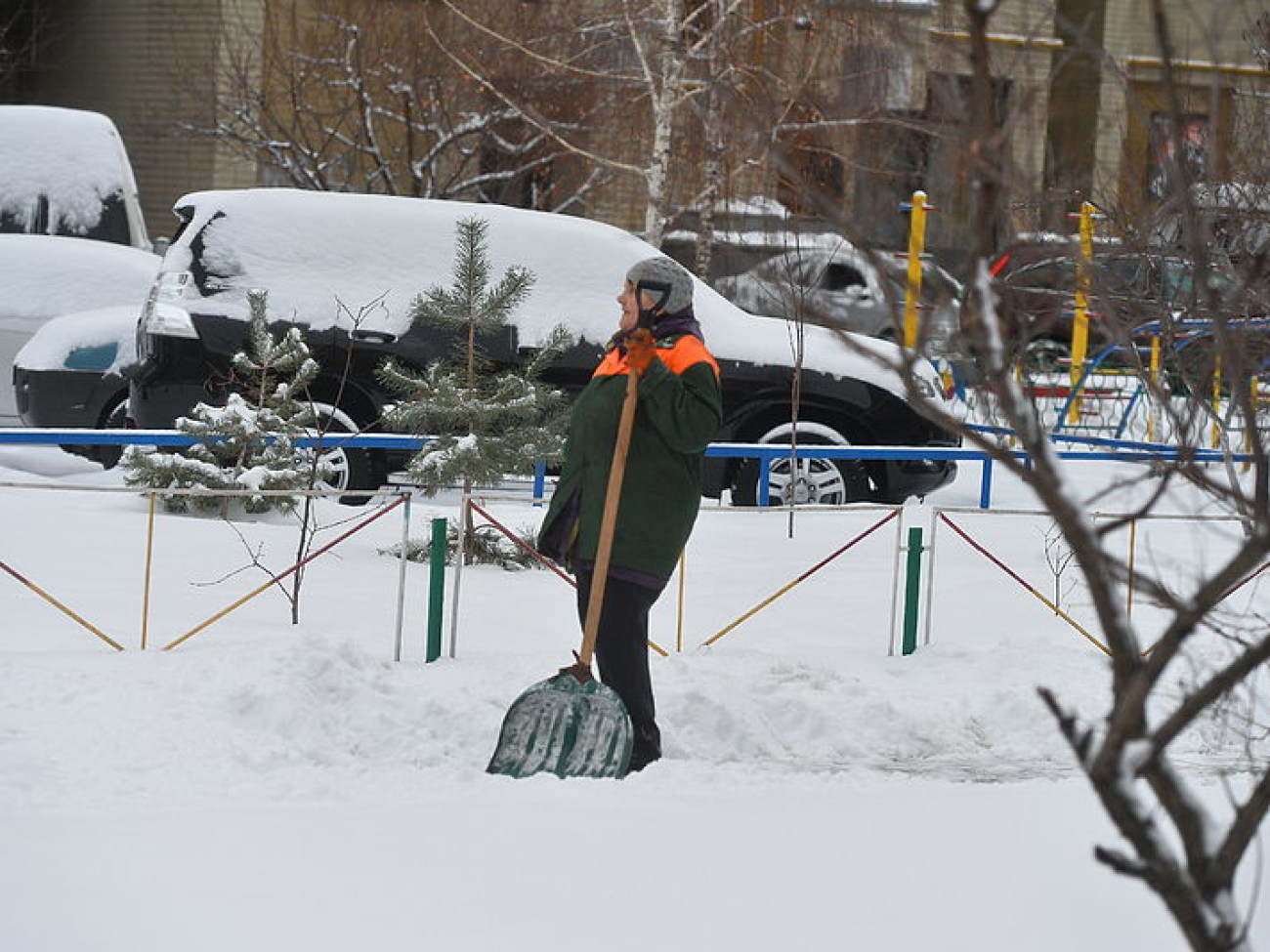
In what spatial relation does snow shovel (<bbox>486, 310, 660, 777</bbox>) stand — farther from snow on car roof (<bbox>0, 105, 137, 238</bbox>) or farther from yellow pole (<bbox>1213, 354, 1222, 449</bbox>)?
snow on car roof (<bbox>0, 105, 137, 238</bbox>)

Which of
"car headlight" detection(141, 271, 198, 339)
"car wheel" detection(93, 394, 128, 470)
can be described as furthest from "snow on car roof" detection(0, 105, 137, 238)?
"car headlight" detection(141, 271, 198, 339)

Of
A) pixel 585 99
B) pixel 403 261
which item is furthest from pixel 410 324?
pixel 585 99

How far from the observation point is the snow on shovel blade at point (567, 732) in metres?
4.98

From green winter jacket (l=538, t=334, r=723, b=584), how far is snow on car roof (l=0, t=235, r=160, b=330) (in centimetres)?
733

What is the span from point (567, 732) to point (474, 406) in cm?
326

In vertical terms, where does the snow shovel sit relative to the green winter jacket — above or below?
below

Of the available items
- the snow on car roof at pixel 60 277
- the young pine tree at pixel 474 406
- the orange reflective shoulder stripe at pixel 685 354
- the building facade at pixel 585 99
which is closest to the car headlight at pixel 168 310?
the young pine tree at pixel 474 406

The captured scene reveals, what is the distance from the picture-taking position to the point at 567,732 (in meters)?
5.04

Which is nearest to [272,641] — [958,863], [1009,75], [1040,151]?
[958,863]

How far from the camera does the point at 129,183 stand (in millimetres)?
13289

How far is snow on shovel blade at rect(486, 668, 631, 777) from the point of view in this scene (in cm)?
498

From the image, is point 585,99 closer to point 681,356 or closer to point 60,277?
point 60,277

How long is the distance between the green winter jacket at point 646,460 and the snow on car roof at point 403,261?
443cm

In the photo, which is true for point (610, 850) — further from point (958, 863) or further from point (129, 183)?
point (129, 183)
